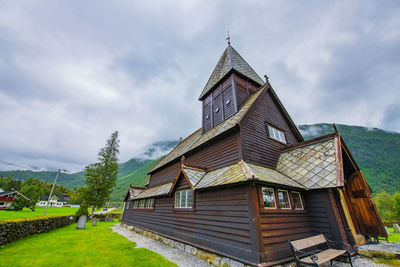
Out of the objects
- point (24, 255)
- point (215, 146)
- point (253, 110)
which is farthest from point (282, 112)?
point (24, 255)

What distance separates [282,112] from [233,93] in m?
4.66

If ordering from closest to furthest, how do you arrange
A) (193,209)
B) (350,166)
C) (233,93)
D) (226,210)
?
(226,210)
(193,209)
(350,166)
(233,93)

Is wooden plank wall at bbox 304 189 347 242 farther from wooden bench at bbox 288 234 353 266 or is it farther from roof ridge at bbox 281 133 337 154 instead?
roof ridge at bbox 281 133 337 154

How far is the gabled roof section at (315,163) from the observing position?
7727 mm

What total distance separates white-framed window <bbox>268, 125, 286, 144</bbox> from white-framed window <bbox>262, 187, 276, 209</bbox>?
5120mm

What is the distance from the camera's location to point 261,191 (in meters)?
7.06

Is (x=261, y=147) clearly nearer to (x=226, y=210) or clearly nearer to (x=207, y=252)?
(x=226, y=210)

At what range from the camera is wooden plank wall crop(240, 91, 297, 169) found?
957 centimetres

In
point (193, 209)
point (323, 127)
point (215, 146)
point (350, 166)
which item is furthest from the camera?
point (323, 127)

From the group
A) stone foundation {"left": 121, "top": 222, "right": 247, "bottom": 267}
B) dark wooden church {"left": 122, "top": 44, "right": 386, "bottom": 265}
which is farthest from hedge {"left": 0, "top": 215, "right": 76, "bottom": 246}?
stone foundation {"left": 121, "top": 222, "right": 247, "bottom": 267}

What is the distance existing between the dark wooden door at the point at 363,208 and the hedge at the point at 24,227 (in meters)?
20.8

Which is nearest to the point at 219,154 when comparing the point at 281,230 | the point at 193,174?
the point at 193,174

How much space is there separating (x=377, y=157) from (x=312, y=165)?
15309 cm

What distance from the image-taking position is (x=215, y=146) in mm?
11188
